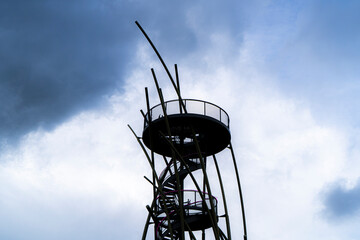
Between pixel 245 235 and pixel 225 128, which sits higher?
pixel 225 128

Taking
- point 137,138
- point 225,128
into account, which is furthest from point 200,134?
point 137,138

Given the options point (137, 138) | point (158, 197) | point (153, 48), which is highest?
point (153, 48)

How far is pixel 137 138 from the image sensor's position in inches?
890

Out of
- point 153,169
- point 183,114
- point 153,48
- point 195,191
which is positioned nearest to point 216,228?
point 195,191

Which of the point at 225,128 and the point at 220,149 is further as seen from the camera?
the point at 220,149

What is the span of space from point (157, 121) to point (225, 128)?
3.48m

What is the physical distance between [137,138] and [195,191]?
4159mm

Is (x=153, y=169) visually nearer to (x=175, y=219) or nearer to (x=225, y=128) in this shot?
(x=175, y=219)

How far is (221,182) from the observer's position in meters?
21.9

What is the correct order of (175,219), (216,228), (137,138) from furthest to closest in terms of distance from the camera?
(137,138)
(175,219)
(216,228)

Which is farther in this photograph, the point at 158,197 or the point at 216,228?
the point at 158,197

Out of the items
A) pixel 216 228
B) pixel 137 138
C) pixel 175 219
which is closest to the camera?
pixel 216 228

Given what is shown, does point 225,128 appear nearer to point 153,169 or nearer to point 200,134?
point 200,134

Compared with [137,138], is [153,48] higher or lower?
higher
